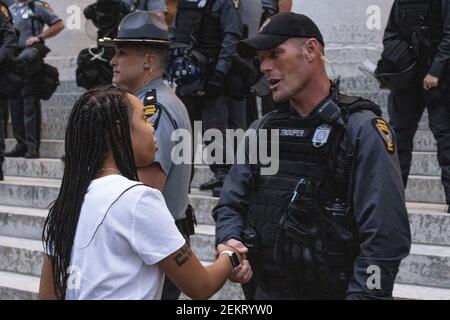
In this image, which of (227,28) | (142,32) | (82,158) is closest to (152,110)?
(142,32)

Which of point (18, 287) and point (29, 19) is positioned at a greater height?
point (29, 19)

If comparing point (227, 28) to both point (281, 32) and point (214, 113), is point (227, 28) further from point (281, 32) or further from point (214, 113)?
point (281, 32)

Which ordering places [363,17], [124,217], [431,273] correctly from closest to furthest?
1. [124,217]
2. [431,273]
3. [363,17]

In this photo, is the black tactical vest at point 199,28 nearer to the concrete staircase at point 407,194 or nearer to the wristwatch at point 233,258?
the concrete staircase at point 407,194

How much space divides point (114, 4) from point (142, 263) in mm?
5155

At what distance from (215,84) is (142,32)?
2.49 m

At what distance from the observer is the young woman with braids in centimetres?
231

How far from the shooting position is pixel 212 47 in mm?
6492

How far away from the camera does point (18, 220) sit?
22.8 feet


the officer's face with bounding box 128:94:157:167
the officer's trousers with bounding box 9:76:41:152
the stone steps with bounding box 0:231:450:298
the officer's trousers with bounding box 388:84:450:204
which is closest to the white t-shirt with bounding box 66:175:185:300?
the officer's face with bounding box 128:94:157:167

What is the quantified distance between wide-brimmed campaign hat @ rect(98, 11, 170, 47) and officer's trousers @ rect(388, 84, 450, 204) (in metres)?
2.28
